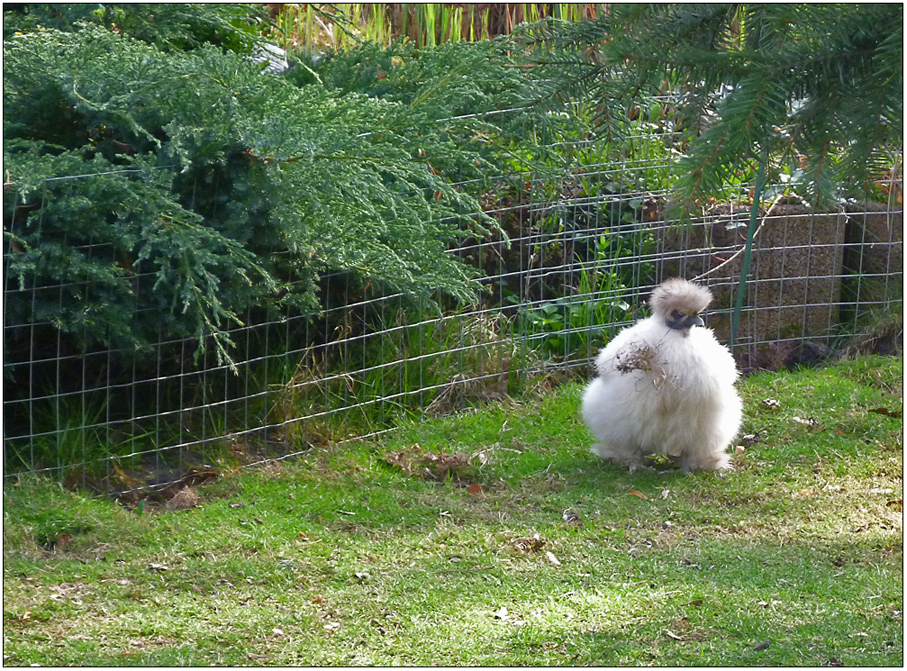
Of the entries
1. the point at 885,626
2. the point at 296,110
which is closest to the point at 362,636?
the point at 885,626

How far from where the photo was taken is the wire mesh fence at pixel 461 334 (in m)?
5.35

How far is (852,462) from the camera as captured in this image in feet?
19.3

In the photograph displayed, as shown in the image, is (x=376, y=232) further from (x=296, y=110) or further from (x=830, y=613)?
(x=830, y=613)

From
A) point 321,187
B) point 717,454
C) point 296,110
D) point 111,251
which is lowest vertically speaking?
point 717,454

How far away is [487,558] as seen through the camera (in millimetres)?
4754

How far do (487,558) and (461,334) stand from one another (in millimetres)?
2236

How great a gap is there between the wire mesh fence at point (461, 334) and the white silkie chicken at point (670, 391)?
0.61m

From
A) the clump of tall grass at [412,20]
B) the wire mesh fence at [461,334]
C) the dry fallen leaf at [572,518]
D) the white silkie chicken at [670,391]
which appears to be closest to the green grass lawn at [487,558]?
the dry fallen leaf at [572,518]

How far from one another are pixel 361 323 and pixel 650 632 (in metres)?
3.12

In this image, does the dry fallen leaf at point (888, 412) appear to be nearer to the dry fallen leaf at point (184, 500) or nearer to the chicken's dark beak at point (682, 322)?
the chicken's dark beak at point (682, 322)

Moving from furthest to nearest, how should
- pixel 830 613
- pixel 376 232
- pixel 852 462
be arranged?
pixel 852 462 → pixel 376 232 → pixel 830 613

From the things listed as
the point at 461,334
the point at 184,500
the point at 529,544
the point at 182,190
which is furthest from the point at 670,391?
the point at 182,190

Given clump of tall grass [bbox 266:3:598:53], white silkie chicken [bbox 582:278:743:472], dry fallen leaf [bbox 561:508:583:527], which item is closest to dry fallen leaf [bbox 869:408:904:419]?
white silkie chicken [bbox 582:278:743:472]

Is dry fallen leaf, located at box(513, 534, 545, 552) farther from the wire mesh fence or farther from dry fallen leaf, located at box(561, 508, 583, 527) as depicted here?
the wire mesh fence
